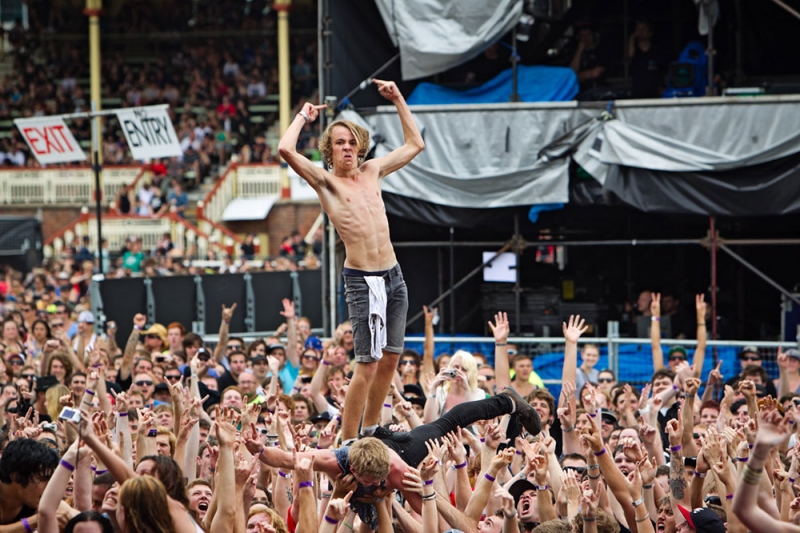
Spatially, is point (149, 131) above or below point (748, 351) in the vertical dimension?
above

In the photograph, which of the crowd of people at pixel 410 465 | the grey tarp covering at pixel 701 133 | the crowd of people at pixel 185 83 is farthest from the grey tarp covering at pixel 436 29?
the crowd of people at pixel 185 83

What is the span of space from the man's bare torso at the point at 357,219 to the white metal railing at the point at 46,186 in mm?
23035

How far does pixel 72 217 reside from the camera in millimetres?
29125

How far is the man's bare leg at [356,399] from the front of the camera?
7.06 meters

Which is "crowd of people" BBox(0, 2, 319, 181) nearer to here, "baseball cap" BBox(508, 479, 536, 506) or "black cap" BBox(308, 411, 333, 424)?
"black cap" BBox(308, 411, 333, 424)

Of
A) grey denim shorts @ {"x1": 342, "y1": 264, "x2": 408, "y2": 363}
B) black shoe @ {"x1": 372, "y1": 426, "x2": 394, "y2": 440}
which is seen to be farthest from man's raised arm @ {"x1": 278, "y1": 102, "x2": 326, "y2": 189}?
black shoe @ {"x1": 372, "y1": 426, "x2": 394, "y2": 440}

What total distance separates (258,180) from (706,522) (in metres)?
24.1

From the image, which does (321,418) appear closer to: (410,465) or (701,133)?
(410,465)

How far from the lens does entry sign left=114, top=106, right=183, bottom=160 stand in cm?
1574

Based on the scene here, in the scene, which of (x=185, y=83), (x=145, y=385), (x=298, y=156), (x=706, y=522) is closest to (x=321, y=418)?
(x=145, y=385)

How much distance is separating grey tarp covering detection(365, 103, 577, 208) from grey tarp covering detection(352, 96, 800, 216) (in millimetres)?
12

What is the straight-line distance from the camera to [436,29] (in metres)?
14.8

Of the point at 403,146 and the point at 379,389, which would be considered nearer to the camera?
the point at 379,389

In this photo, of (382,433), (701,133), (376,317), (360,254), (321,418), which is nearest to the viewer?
(382,433)
